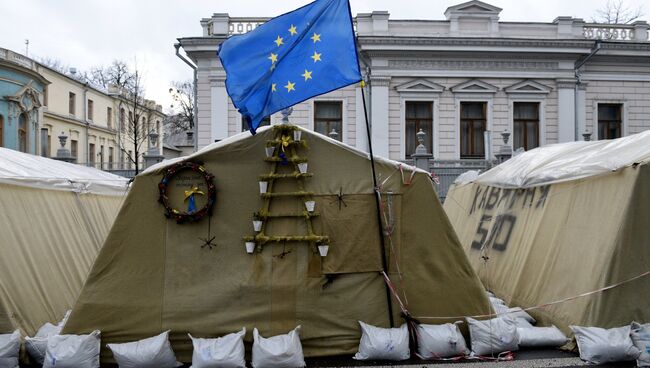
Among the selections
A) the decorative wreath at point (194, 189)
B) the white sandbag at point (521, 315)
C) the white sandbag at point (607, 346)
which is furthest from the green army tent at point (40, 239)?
the white sandbag at point (607, 346)

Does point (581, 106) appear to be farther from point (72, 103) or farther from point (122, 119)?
point (122, 119)

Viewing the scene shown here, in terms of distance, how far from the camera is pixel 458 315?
654 centimetres

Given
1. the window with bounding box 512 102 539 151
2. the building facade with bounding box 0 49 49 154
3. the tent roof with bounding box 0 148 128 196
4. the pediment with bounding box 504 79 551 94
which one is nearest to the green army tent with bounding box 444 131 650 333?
the tent roof with bounding box 0 148 128 196

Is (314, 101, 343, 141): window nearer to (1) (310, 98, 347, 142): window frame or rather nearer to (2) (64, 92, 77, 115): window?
(1) (310, 98, 347, 142): window frame

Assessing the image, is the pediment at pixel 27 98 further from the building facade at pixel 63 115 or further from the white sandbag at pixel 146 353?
the white sandbag at pixel 146 353

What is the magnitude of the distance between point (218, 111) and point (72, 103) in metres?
23.4

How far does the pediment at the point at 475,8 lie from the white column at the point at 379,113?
12.5ft

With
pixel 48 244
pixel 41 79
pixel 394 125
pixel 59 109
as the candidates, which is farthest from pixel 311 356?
pixel 59 109

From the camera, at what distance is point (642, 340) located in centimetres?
591

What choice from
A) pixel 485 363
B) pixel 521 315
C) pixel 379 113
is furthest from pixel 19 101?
pixel 485 363

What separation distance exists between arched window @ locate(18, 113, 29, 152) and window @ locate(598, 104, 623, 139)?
30065mm

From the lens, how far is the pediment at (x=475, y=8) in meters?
21.6

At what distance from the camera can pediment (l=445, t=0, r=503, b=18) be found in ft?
70.8

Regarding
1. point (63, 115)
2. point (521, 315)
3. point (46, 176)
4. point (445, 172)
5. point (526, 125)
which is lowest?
point (521, 315)
